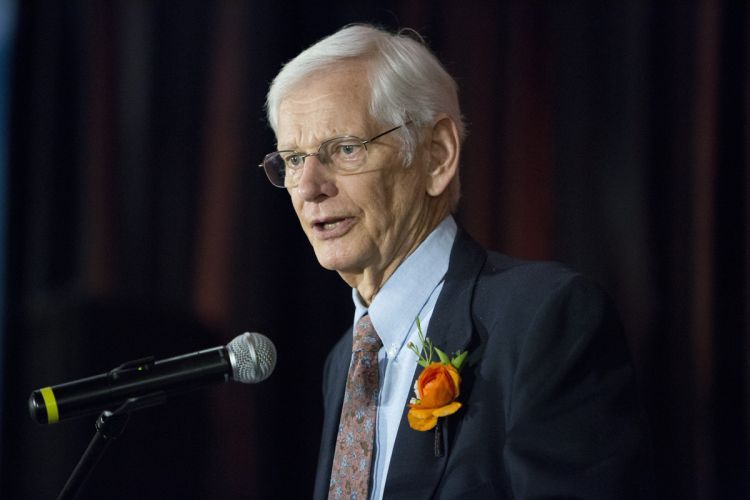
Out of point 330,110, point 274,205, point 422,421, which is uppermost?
point 330,110

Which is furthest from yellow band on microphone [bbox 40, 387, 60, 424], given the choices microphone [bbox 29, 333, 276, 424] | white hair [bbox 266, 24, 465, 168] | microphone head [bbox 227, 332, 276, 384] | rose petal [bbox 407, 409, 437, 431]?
white hair [bbox 266, 24, 465, 168]

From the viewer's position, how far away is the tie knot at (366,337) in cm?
Answer: 204

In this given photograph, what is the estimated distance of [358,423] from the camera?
197cm

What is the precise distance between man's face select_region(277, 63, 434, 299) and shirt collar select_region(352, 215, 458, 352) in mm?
50

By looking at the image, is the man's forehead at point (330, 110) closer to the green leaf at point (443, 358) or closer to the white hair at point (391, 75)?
the white hair at point (391, 75)

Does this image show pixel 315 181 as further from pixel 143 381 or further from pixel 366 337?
pixel 143 381

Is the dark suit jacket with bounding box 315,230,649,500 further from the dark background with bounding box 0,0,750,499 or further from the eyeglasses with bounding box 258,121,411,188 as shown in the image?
the dark background with bounding box 0,0,750,499

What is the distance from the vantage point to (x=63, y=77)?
3.07 metres

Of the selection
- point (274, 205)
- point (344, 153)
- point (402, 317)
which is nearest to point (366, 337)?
point (402, 317)

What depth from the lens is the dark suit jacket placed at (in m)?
1.54

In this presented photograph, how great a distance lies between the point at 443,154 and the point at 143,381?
1.00 metres

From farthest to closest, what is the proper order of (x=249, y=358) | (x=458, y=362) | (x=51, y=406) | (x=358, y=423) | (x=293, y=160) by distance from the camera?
(x=293, y=160) → (x=358, y=423) → (x=458, y=362) → (x=249, y=358) → (x=51, y=406)

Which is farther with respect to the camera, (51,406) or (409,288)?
(409,288)

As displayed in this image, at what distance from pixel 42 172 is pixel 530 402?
2.16m
